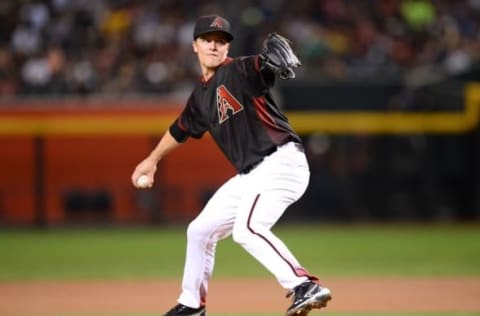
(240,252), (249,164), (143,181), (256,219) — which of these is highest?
(240,252)

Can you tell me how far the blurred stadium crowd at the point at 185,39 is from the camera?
56.3 ft

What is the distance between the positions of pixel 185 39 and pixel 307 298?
12585mm

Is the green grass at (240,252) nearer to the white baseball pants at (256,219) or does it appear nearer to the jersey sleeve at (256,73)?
the white baseball pants at (256,219)

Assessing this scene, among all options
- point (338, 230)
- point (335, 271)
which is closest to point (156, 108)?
point (338, 230)

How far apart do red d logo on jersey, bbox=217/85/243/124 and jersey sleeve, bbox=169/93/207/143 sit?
1.15ft

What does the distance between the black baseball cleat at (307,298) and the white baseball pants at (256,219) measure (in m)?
0.05

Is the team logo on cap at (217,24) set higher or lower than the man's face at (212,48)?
higher

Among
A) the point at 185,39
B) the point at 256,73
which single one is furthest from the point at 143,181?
the point at 185,39

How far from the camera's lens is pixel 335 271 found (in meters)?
11.0

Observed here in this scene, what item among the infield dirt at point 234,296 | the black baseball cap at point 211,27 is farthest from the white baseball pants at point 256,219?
the infield dirt at point 234,296

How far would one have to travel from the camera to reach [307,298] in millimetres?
5961

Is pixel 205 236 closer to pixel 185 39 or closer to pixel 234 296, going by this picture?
pixel 234 296

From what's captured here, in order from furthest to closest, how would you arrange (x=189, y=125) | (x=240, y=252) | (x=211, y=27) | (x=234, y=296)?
(x=240, y=252) < (x=234, y=296) < (x=189, y=125) < (x=211, y=27)

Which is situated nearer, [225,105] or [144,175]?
[225,105]
